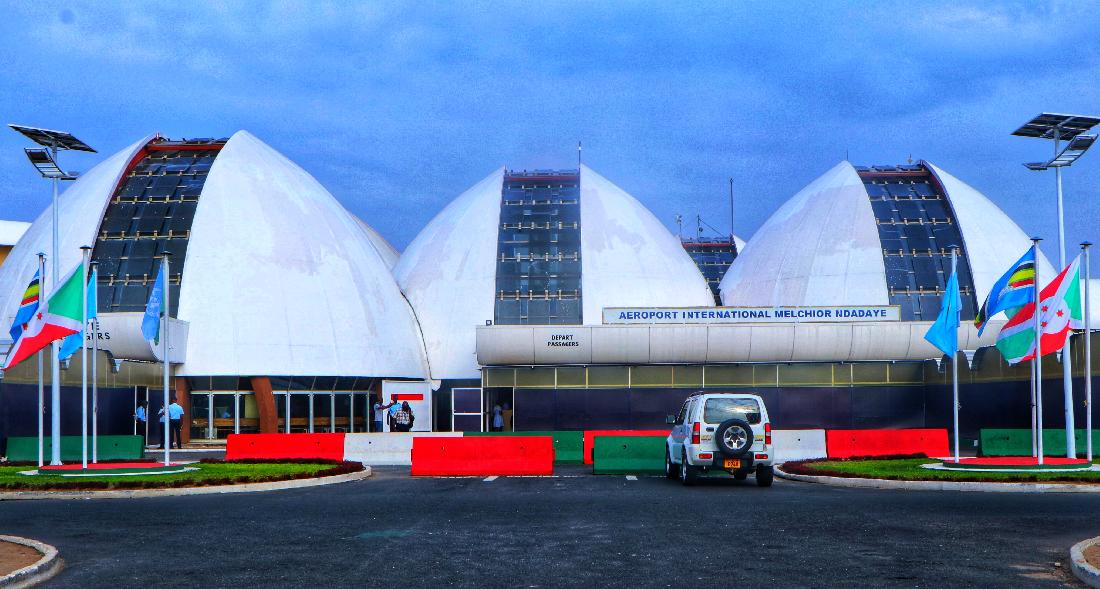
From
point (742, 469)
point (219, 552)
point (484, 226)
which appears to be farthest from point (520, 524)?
point (484, 226)

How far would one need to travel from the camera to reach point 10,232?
78812mm

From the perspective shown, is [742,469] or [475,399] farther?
[475,399]

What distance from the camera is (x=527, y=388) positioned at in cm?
4341

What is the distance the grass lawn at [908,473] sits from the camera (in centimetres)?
2150

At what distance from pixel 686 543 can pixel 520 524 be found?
111 inches

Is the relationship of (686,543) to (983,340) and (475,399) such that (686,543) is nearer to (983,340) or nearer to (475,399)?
(475,399)

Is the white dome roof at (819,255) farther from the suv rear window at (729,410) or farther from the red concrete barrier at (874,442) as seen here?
the suv rear window at (729,410)

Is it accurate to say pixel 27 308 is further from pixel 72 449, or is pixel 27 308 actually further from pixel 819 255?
pixel 819 255

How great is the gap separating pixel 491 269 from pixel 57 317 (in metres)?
25.2

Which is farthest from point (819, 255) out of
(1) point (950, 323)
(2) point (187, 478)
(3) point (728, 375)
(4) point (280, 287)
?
(2) point (187, 478)

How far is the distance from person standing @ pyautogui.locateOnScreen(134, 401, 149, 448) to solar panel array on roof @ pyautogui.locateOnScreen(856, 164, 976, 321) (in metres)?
27.1

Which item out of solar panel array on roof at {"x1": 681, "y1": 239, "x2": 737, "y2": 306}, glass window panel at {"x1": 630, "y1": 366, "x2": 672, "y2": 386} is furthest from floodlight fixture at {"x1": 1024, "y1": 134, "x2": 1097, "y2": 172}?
solar panel array on roof at {"x1": 681, "y1": 239, "x2": 737, "y2": 306}

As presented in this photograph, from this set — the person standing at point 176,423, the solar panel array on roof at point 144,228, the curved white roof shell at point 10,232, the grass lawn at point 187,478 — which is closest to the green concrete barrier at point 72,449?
the grass lawn at point 187,478

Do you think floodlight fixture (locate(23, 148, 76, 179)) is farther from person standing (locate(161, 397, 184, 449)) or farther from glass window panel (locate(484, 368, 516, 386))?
glass window panel (locate(484, 368, 516, 386))
